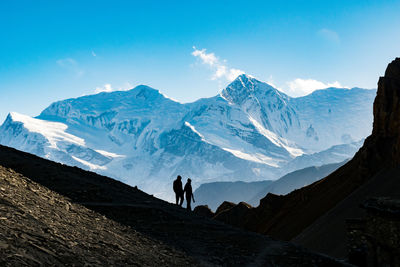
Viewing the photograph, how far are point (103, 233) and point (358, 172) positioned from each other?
34.9m

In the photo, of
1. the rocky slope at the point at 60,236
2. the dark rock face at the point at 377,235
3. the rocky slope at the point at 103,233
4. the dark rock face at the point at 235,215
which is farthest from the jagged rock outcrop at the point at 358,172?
the rocky slope at the point at 60,236

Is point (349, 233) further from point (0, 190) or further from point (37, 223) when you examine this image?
point (0, 190)

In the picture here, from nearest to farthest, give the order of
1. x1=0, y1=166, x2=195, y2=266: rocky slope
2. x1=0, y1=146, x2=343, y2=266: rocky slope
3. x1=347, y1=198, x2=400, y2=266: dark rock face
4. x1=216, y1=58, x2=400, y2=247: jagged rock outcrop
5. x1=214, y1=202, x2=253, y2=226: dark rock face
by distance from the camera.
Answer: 1. x1=0, y1=166, x2=195, y2=266: rocky slope
2. x1=0, y1=146, x2=343, y2=266: rocky slope
3. x1=347, y1=198, x2=400, y2=266: dark rock face
4. x1=216, y1=58, x2=400, y2=247: jagged rock outcrop
5. x1=214, y1=202, x2=253, y2=226: dark rock face

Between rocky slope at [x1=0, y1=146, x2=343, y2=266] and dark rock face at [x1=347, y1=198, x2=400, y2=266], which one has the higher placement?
dark rock face at [x1=347, y1=198, x2=400, y2=266]

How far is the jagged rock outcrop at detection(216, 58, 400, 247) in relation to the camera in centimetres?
4056

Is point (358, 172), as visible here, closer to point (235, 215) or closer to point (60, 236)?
point (235, 215)

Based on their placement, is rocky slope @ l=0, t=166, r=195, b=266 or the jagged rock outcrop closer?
rocky slope @ l=0, t=166, r=195, b=266

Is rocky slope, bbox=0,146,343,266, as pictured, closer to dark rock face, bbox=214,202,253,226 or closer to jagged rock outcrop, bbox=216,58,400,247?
jagged rock outcrop, bbox=216,58,400,247

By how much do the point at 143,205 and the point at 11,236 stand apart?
11.8 meters

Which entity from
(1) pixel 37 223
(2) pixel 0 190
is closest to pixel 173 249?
(1) pixel 37 223

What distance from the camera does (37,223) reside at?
35.1 feet

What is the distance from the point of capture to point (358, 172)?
41.7m

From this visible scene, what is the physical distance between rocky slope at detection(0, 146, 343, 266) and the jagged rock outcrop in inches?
946

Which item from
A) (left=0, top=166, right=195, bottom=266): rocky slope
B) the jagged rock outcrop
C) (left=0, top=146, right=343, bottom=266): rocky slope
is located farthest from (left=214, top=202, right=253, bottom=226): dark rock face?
(left=0, top=166, right=195, bottom=266): rocky slope
